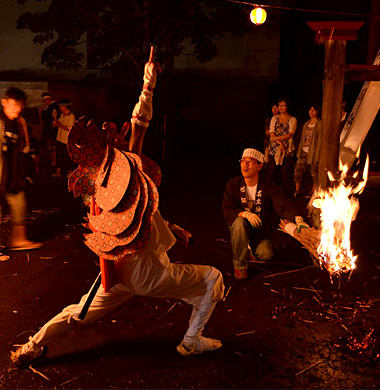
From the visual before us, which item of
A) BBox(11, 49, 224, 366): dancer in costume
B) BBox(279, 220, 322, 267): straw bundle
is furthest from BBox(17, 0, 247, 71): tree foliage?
BBox(11, 49, 224, 366): dancer in costume

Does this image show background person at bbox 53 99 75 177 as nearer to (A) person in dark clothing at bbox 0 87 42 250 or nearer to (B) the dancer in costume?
(A) person in dark clothing at bbox 0 87 42 250

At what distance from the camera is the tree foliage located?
14.6m

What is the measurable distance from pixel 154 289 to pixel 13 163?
13.8 ft

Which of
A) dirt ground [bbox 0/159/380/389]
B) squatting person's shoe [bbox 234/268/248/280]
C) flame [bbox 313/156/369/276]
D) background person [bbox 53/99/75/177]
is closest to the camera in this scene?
dirt ground [bbox 0/159/380/389]

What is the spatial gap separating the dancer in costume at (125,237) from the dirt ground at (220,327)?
0.37 metres

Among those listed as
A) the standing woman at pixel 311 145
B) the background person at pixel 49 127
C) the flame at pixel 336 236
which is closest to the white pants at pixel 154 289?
the flame at pixel 336 236

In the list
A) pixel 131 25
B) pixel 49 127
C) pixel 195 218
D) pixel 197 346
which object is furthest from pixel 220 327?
pixel 131 25

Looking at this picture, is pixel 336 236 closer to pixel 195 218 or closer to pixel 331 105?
pixel 331 105

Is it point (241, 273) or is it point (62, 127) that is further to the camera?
point (62, 127)

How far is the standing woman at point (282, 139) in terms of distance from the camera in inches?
411

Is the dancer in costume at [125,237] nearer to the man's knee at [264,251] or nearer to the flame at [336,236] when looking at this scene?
the flame at [336,236]

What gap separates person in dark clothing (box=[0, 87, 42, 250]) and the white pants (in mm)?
3552

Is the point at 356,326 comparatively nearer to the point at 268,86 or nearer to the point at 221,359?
the point at 221,359

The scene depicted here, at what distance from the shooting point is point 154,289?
3.98 meters
